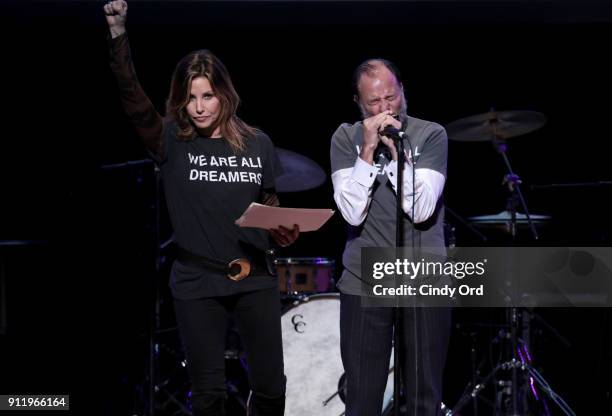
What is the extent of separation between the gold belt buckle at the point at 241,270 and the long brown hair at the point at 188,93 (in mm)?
424

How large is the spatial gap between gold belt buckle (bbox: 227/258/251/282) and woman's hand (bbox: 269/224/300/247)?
0.61 ft

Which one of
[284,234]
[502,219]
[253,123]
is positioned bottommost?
[284,234]

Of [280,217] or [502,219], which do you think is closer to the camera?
[280,217]

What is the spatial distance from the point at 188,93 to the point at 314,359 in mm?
2198

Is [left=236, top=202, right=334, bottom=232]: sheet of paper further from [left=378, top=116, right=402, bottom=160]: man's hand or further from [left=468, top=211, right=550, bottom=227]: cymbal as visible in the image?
[left=468, top=211, right=550, bottom=227]: cymbal

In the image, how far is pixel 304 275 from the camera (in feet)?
15.8

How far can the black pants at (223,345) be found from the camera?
100 inches

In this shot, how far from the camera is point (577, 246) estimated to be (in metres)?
3.97

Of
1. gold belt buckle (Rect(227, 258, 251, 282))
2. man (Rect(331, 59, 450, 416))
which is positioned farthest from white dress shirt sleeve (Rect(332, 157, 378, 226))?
gold belt buckle (Rect(227, 258, 251, 282))

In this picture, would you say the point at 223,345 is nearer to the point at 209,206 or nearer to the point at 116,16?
the point at 209,206

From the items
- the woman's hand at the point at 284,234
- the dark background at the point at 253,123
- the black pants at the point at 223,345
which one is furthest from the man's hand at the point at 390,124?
the dark background at the point at 253,123

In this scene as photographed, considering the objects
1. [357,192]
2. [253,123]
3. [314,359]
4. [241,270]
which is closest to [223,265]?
[241,270]

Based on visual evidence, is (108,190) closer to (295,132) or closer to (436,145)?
(295,132)

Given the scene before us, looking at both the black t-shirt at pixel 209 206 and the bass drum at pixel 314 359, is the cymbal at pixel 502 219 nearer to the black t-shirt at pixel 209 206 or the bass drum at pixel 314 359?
the bass drum at pixel 314 359
